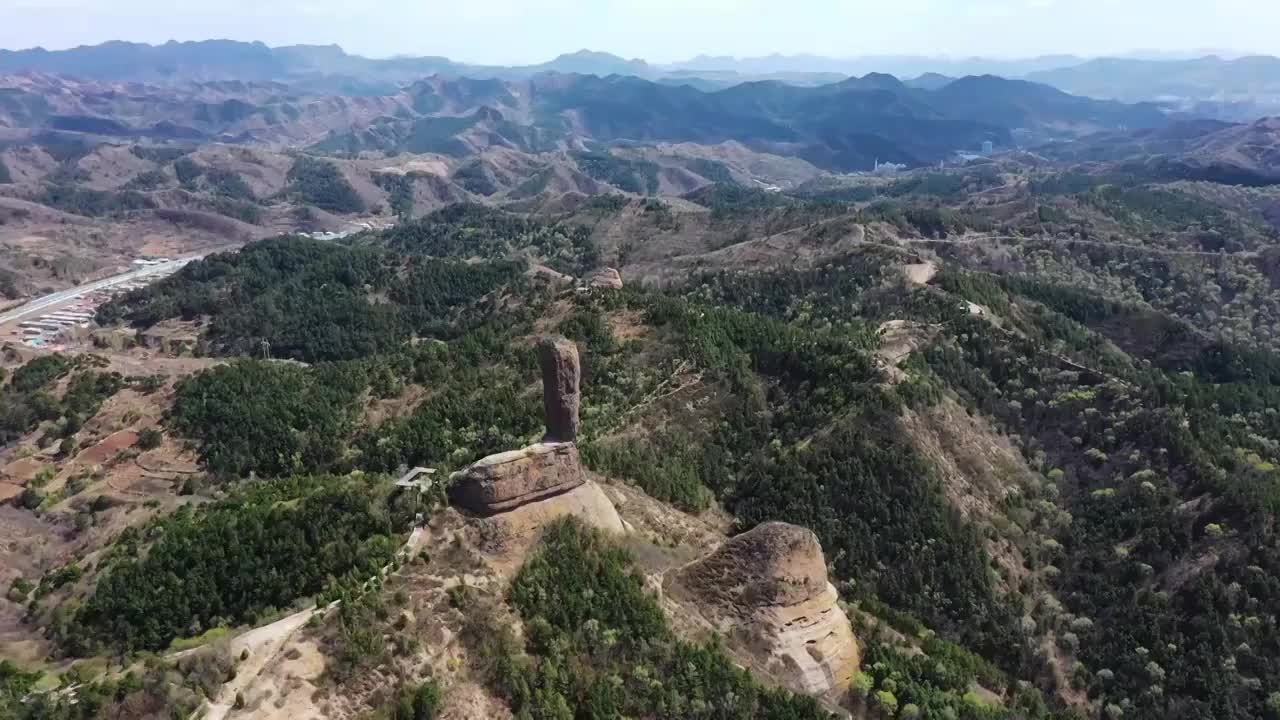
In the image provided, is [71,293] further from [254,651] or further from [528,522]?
[254,651]

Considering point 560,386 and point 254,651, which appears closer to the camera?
point 254,651

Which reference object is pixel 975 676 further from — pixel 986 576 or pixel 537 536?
pixel 537 536

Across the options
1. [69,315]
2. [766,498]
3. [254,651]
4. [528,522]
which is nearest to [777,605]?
[528,522]

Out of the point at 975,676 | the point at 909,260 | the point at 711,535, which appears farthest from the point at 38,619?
the point at 909,260

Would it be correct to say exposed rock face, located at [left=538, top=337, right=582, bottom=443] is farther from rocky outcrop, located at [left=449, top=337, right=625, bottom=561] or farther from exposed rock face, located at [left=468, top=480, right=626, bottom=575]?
exposed rock face, located at [left=468, top=480, right=626, bottom=575]

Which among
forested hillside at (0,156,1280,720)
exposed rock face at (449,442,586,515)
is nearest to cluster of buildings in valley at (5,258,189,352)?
forested hillside at (0,156,1280,720)
